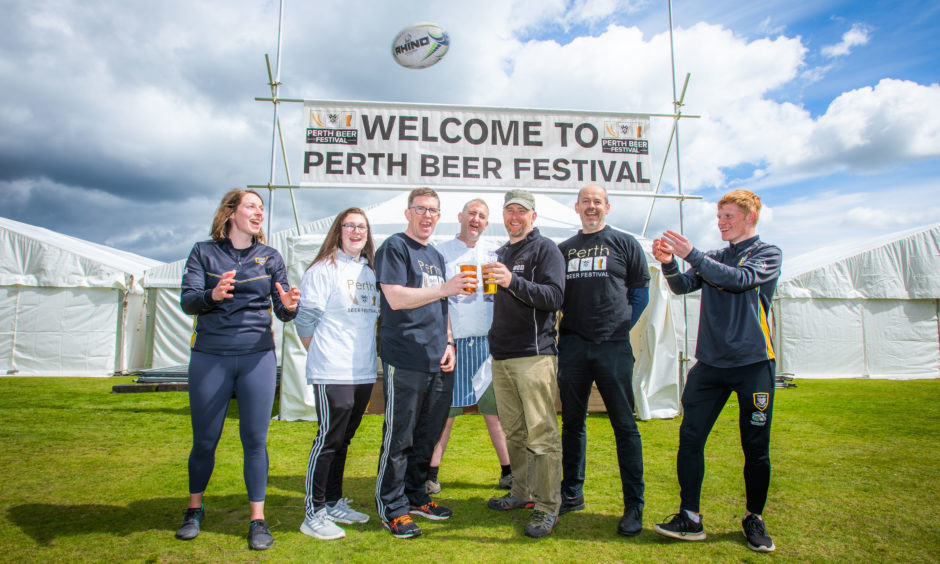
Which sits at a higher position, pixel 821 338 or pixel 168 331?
pixel 168 331

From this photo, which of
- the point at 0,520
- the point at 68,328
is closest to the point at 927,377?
the point at 0,520

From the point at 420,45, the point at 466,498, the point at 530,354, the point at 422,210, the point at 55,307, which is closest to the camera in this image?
the point at 530,354

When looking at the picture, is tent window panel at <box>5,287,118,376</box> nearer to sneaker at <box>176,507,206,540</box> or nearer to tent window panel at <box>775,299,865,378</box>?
sneaker at <box>176,507,206,540</box>

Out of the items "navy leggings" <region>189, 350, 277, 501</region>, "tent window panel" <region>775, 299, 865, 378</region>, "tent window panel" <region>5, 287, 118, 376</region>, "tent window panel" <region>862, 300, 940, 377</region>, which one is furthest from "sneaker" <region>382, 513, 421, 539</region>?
"tent window panel" <region>862, 300, 940, 377</region>

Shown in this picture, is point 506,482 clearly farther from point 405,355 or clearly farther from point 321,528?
point 405,355

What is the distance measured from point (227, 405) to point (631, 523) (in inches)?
89.5

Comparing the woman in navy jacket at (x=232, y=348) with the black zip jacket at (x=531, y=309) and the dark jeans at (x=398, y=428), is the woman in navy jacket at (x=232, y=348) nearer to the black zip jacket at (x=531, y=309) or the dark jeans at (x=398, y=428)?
the dark jeans at (x=398, y=428)

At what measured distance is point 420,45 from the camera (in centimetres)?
613

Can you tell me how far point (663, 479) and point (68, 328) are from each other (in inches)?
561

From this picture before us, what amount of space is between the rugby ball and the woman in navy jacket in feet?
13.6

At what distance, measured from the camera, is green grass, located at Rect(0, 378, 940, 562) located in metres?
2.54

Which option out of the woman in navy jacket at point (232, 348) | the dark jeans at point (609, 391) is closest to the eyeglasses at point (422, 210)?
the woman in navy jacket at point (232, 348)

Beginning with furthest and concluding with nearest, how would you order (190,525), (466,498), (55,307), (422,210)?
(55,307) → (466,498) → (422,210) → (190,525)

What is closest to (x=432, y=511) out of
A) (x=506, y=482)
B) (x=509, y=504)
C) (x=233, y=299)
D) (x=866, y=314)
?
(x=509, y=504)
